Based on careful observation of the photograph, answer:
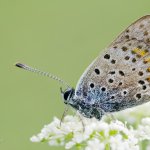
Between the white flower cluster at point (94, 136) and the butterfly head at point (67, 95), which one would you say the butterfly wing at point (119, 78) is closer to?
the butterfly head at point (67, 95)

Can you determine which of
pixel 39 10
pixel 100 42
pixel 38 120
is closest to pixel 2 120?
pixel 38 120

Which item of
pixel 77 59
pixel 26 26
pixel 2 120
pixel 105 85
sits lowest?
pixel 105 85

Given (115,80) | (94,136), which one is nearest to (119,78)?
(115,80)

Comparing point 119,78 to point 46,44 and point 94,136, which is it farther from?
point 46,44

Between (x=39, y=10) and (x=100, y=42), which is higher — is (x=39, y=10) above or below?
above

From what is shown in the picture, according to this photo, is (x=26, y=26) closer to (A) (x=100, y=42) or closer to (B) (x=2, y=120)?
(A) (x=100, y=42)
